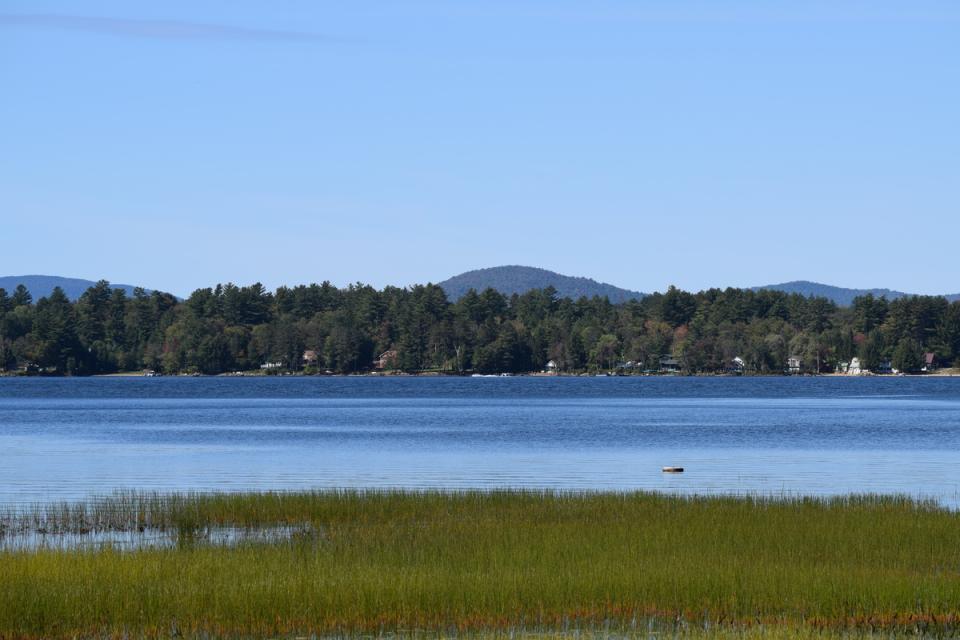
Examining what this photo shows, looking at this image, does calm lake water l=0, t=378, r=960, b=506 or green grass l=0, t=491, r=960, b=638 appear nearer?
green grass l=0, t=491, r=960, b=638

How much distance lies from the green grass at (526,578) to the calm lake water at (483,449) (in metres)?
12.8

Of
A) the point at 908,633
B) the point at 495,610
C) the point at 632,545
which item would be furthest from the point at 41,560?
the point at 908,633

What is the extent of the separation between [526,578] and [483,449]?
41.7m

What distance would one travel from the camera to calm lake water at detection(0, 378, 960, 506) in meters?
46.6

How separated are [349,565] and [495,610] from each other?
160 inches

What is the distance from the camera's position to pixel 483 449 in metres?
65.1

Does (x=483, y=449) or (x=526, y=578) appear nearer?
(x=526, y=578)

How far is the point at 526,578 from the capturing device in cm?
2339

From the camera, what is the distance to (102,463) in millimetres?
55812

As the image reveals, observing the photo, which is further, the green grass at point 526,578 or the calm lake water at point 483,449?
the calm lake water at point 483,449

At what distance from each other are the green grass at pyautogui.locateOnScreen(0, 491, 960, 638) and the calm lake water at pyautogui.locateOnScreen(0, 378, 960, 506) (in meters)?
12.8

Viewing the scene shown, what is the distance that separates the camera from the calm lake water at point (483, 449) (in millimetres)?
46625

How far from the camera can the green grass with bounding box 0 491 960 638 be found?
69.8ft

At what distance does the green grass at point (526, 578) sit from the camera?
837 inches
